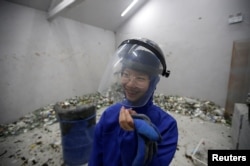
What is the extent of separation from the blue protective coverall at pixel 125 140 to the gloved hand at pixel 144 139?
3 centimetres

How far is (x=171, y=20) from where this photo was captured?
362 cm

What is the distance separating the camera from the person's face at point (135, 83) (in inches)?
26.0

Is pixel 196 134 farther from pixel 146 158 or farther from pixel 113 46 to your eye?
pixel 113 46

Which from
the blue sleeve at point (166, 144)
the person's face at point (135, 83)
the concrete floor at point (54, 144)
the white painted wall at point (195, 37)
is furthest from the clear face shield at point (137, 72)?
the white painted wall at point (195, 37)

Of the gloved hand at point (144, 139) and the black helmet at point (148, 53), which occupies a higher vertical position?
the black helmet at point (148, 53)

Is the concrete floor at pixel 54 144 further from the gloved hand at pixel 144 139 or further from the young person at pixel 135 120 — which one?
the gloved hand at pixel 144 139

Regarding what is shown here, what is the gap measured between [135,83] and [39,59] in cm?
271

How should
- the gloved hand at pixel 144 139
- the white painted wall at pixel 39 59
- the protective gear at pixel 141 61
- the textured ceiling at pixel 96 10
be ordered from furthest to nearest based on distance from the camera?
the textured ceiling at pixel 96 10 < the white painted wall at pixel 39 59 < the protective gear at pixel 141 61 < the gloved hand at pixel 144 139

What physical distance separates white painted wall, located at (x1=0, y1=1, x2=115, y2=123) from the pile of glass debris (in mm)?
172

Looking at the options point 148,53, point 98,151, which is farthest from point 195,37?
point 98,151

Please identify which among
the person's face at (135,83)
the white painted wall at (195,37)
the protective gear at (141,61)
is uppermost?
the white painted wall at (195,37)

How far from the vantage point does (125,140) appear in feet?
1.68

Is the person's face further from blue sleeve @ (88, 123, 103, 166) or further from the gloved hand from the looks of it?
blue sleeve @ (88, 123, 103, 166)

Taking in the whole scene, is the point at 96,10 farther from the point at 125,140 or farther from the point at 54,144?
the point at 125,140
